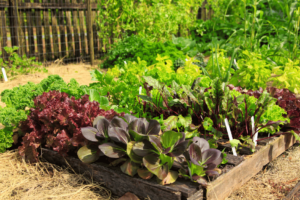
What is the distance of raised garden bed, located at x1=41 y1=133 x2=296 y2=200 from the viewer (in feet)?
5.78

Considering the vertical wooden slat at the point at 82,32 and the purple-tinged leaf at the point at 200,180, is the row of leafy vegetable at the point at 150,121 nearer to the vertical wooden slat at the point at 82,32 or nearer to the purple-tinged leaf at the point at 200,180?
the purple-tinged leaf at the point at 200,180

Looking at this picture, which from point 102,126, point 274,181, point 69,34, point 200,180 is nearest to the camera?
point 200,180

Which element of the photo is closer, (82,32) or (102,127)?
(102,127)

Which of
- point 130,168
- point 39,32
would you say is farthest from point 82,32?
point 130,168

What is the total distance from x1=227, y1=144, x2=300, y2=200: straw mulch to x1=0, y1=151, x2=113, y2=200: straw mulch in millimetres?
985

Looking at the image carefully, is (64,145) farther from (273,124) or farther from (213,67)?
(213,67)

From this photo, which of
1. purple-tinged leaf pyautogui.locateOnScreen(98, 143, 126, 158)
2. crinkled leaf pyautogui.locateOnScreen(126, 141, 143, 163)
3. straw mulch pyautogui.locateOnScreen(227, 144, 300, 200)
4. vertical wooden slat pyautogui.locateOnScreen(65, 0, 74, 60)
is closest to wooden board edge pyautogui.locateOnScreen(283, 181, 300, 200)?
straw mulch pyautogui.locateOnScreen(227, 144, 300, 200)

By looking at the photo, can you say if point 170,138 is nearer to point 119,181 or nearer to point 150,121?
point 150,121

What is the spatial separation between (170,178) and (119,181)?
1.25ft

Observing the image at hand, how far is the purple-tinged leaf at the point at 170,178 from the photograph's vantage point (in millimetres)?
1766

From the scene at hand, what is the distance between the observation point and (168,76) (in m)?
2.86

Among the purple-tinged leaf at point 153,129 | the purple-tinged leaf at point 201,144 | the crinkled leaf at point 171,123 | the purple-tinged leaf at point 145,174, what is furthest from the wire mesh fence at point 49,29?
the purple-tinged leaf at point 201,144

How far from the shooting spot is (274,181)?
2.25 metres

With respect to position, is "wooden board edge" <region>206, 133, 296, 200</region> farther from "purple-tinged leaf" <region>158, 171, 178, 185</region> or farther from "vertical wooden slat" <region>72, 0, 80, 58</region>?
"vertical wooden slat" <region>72, 0, 80, 58</region>
